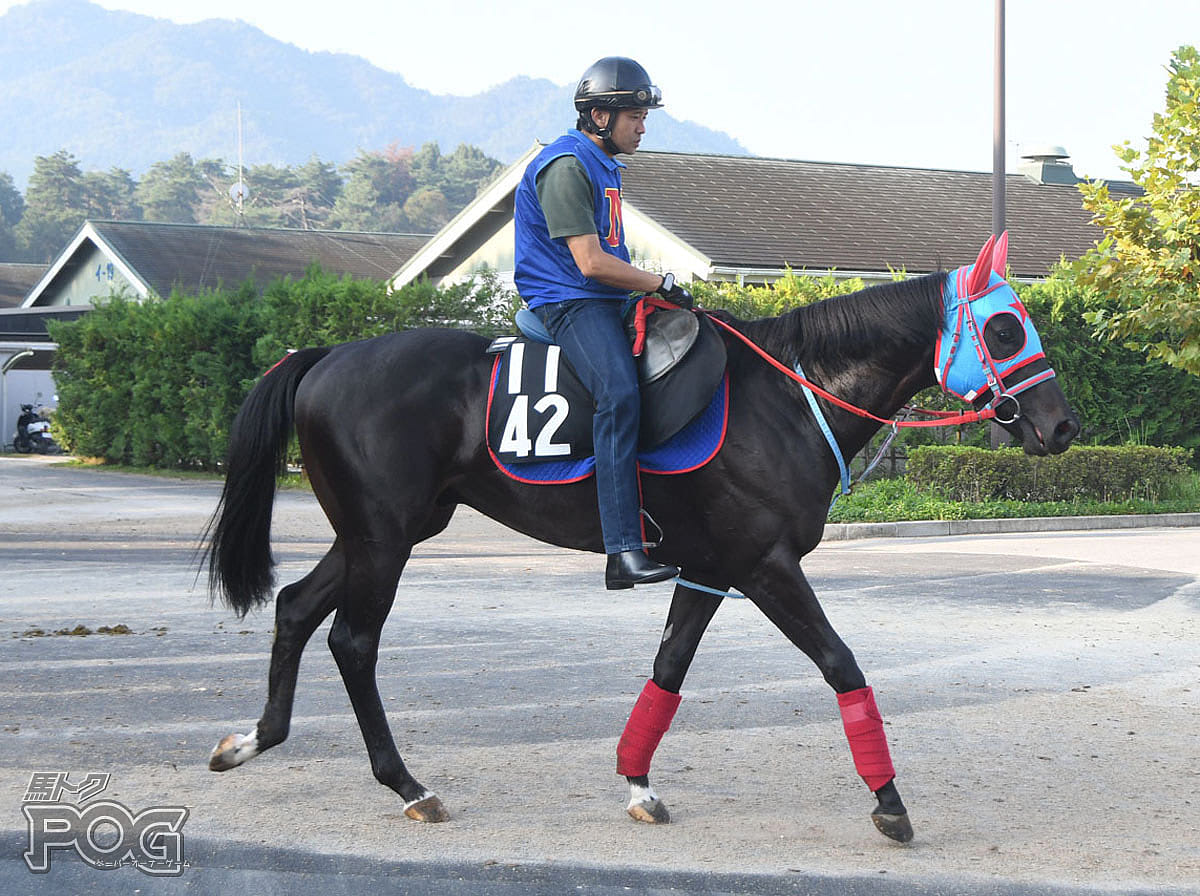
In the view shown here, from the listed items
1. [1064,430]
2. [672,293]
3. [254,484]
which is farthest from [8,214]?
[1064,430]

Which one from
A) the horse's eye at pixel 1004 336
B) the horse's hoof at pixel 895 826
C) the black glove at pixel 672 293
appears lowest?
the horse's hoof at pixel 895 826

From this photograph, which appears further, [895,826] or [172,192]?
[172,192]

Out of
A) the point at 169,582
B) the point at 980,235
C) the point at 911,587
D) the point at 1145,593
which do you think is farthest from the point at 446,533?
the point at 980,235

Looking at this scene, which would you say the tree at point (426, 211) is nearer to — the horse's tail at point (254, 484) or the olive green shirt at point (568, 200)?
the horse's tail at point (254, 484)

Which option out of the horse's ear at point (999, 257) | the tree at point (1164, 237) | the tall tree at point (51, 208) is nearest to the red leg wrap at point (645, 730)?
the horse's ear at point (999, 257)

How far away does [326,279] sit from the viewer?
24984 mm

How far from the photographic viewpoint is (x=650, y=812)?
5.38 meters

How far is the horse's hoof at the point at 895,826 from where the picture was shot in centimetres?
508

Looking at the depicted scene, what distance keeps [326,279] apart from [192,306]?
4028 millimetres

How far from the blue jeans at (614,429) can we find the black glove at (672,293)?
0.27 m

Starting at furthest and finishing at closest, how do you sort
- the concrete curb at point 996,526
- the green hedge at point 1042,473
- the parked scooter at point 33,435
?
the parked scooter at point 33,435 → the green hedge at point 1042,473 → the concrete curb at point 996,526

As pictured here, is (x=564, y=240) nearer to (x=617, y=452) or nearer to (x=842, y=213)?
(x=617, y=452)

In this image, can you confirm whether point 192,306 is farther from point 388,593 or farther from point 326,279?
point 388,593

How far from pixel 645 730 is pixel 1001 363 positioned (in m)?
1.96
